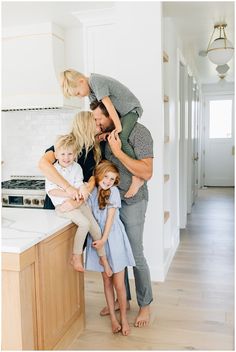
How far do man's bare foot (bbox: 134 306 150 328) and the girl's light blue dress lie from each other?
1.45 ft

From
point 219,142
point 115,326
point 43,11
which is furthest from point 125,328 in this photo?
point 219,142

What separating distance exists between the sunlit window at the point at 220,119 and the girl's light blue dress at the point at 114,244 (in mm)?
7016

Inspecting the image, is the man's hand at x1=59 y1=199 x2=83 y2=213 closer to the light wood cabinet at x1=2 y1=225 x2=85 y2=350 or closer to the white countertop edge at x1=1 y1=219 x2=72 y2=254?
the light wood cabinet at x1=2 y1=225 x2=85 y2=350

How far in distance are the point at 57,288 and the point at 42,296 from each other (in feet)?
0.55

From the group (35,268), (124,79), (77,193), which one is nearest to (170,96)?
(124,79)

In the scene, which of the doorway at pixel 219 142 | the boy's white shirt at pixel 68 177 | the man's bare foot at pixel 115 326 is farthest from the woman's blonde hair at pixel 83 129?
the doorway at pixel 219 142

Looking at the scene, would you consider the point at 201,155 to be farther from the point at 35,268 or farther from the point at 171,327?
the point at 35,268

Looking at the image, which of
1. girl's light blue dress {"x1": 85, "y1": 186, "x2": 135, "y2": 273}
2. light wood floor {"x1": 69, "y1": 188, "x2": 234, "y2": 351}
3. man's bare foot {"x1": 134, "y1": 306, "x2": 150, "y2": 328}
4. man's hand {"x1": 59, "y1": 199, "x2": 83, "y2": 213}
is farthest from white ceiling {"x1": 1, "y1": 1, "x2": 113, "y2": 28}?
man's bare foot {"x1": 134, "y1": 306, "x2": 150, "y2": 328}

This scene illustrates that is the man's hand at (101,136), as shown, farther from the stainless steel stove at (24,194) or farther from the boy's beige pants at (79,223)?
the stainless steel stove at (24,194)

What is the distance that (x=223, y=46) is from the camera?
12.8ft

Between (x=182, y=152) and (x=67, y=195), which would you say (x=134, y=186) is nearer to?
(x=67, y=195)

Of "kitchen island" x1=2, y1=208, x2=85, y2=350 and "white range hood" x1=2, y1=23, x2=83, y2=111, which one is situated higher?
"white range hood" x1=2, y1=23, x2=83, y2=111

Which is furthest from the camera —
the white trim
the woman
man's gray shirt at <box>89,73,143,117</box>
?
the white trim

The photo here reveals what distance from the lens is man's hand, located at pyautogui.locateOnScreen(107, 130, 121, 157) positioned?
6.94ft
